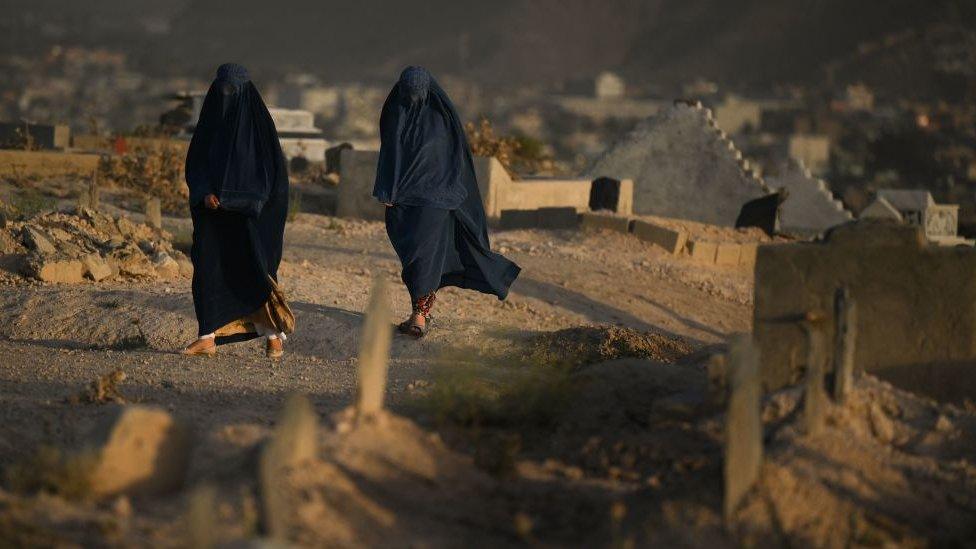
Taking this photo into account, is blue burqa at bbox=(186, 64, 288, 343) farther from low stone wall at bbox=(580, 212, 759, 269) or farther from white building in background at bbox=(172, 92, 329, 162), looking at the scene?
white building in background at bbox=(172, 92, 329, 162)

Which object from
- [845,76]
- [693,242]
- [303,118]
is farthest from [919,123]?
[693,242]

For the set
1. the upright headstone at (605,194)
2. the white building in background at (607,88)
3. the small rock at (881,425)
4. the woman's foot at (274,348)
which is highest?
the white building in background at (607,88)

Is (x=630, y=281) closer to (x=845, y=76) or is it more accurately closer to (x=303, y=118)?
(x=303, y=118)

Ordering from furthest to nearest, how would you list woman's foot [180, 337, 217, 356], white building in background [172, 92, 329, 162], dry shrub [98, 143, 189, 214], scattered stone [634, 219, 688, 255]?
white building in background [172, 92, 329, 162]
dry shrub [98, 143, 189, 214]
scattered stone [634, 219, 688, 255]
woman's foot [180, 337, 217, 356]

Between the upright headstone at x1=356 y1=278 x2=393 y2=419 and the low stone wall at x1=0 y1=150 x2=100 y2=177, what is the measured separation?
1190cm

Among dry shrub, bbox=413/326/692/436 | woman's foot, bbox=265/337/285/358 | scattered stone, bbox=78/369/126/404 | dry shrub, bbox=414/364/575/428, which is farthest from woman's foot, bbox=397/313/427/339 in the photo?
scattered stone, bbox=78/369/126/404

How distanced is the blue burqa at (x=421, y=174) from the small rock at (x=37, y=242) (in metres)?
2.96

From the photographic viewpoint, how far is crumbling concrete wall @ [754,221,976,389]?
20.8 ft

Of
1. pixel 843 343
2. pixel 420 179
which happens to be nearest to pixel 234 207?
pixel 420 179

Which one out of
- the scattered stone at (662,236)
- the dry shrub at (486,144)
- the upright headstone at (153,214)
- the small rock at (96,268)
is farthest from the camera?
the dry shrub at (486,144)

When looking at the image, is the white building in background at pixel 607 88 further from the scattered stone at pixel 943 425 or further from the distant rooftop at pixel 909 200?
the scattered stone at pixel 943 425

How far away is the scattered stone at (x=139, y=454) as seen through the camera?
504 centimetres

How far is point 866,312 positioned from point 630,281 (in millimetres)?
7218

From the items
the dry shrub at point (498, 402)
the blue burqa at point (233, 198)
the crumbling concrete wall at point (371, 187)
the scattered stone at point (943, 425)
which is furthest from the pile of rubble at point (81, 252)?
the scattered stone at point (943, 425)
